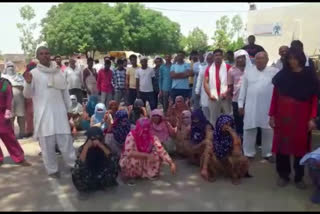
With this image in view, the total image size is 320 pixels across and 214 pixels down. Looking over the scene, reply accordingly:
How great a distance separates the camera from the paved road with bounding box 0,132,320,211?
4.27 m

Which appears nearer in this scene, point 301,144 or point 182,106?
point 301,144

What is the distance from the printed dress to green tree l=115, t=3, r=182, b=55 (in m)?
34.2

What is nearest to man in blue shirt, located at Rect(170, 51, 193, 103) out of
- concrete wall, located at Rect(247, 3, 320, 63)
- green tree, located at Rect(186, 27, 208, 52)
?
concrete wall, located at Rect(247, 3, 320, 63)

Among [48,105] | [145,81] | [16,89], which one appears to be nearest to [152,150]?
[48,105]

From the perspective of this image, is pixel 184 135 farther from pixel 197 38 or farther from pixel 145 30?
pixel 197 38

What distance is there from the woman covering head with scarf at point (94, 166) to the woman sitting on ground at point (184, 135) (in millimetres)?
1503

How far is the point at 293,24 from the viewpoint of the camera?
23.3 meters

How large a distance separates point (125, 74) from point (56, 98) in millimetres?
4583

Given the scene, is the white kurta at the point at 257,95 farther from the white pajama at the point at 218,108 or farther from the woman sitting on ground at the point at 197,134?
the white pajama at the point at 218,108

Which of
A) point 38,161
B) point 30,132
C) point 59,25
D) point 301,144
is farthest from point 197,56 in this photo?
point 59,25

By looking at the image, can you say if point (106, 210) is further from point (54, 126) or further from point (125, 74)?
point (125, 74)

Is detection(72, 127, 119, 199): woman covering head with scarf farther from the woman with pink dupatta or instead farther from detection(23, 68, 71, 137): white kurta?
the woman with pink dupatta

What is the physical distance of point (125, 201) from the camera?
14.7ft

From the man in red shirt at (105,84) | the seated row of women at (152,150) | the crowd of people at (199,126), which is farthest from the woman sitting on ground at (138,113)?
the man in red shirt at (105,84)
